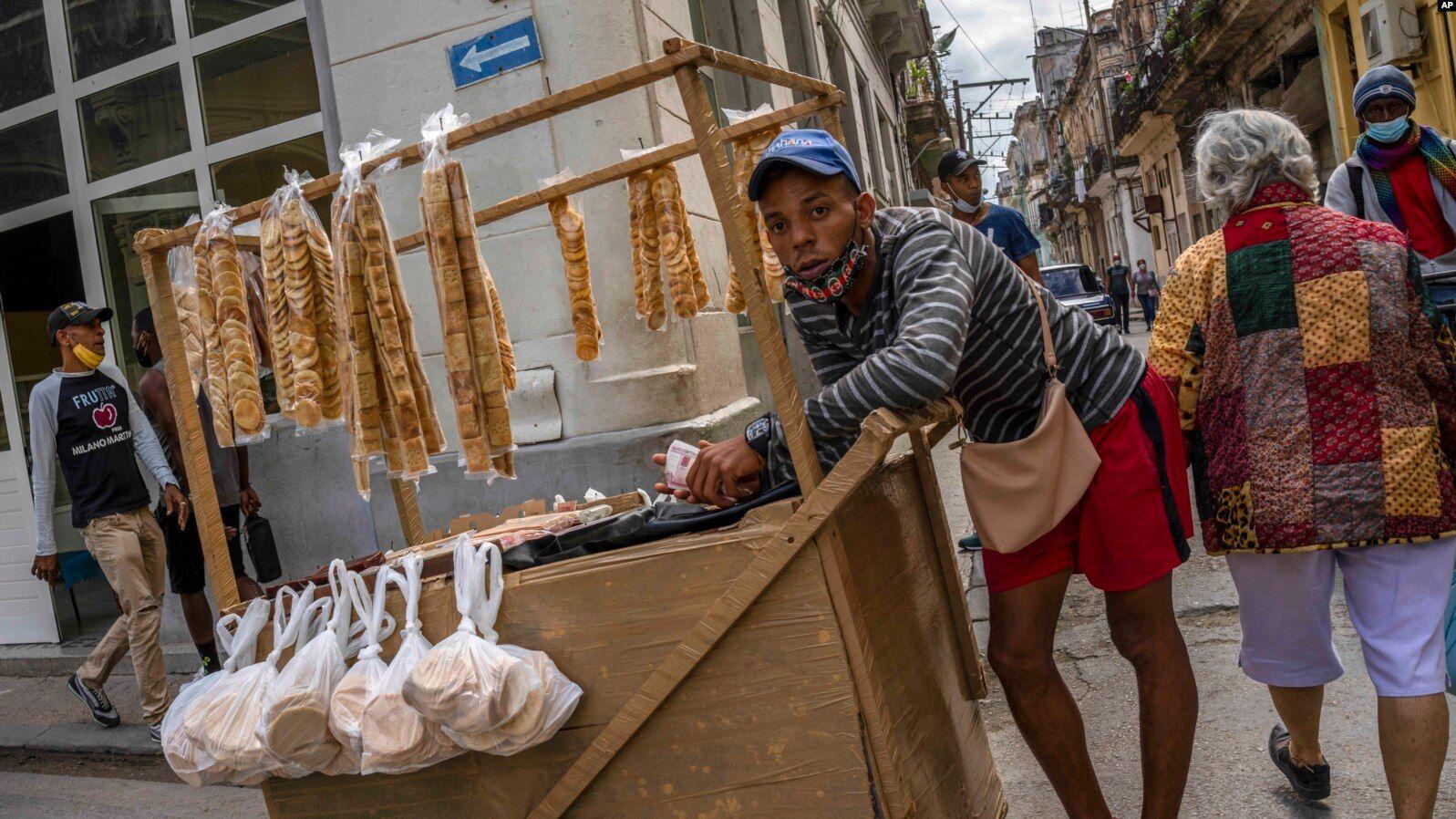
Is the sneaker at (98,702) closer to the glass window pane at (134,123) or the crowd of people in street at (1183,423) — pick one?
the glass window pane at (134,123)

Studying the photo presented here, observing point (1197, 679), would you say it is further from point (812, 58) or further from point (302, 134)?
point (812, 58)

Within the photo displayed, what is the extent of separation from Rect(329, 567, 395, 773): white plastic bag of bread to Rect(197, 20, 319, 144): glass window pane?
4.83 meters

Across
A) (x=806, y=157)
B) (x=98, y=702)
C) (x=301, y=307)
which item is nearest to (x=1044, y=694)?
(x=806, y=157)

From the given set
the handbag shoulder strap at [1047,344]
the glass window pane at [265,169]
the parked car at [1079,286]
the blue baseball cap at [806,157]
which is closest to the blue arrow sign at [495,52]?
the glass window pane at [265,169]

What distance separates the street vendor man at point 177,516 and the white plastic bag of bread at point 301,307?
2.67 m

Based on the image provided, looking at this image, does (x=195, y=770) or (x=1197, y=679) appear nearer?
(x=195, y=770)

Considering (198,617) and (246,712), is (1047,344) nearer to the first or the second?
(246,712)

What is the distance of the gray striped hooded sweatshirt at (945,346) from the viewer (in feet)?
6.59

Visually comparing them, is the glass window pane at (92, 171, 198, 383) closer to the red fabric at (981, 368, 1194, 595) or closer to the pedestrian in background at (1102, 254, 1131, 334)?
the red fabric at (981, 368, 1194, 595)

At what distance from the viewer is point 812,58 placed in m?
11.5

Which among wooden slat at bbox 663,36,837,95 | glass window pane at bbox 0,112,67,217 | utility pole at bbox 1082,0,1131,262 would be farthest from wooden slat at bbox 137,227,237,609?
utility pole at bbox 1082,0,1131,262

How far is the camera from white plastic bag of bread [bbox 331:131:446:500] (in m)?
2.52

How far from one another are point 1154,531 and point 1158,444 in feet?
0.72

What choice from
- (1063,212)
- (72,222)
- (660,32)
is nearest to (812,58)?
(660,32)
